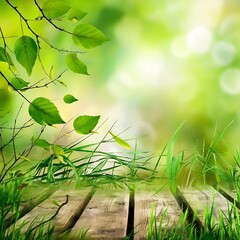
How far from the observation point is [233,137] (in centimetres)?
218

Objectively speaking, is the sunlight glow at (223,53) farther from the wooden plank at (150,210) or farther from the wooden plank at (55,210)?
the wooden plank at (55,210)

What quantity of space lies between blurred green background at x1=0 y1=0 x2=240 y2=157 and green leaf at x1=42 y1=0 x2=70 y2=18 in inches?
→ 52.9

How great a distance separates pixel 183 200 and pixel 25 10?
1.38 m

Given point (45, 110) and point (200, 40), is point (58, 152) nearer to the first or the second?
point (45, 110)

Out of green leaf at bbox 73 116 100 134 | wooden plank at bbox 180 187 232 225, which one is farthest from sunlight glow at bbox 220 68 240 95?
green leaf at bbox 73 116 100 134

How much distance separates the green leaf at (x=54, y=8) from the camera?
2.91ft

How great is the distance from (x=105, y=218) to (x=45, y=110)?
36 cm

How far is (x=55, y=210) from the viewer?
1.24m

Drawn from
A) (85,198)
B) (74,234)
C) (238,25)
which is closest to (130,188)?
(85,198)

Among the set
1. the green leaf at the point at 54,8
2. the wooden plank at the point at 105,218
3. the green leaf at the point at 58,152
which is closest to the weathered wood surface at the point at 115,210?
the wooden plank at the point at 105,218

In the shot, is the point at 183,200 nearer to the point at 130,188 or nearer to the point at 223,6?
the point at 130,188

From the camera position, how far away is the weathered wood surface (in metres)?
1.03

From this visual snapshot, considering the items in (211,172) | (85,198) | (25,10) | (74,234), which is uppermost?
(25,10)

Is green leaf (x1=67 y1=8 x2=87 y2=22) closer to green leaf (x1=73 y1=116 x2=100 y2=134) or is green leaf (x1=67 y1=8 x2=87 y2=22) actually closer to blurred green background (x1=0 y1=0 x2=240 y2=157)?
green leaf (x1=73 y1=116 x2=100 y2=134)
